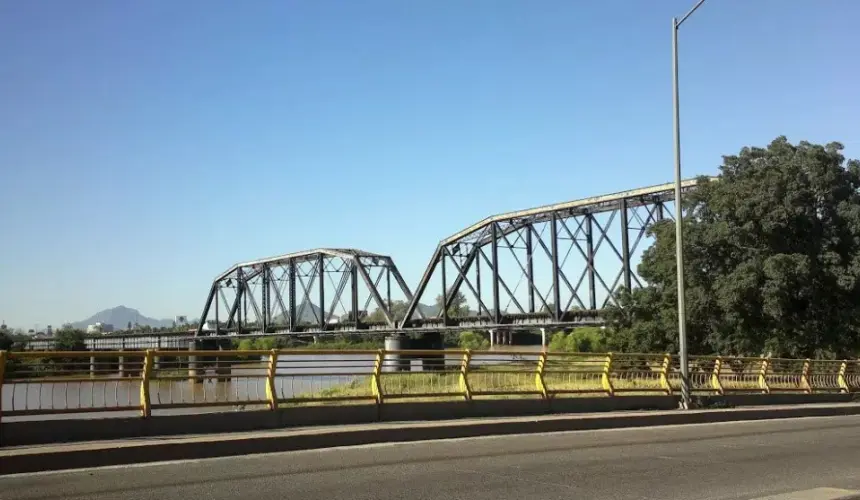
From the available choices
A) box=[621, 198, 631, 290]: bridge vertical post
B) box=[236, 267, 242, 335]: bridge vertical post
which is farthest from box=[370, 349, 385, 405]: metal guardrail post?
box=[236, 267, 242, 335]: bridge vertical post

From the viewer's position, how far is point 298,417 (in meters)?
15.3

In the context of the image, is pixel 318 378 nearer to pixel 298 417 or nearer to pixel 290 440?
pixel 298 417

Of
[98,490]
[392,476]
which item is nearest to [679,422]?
[392,476]

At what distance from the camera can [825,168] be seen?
130 ft

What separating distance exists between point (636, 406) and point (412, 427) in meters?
9.18

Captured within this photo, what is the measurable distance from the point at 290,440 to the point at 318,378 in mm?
4351

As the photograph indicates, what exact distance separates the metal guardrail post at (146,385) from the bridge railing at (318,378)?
0.05ft

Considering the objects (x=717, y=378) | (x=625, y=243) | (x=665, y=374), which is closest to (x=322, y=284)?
(x=625, y=243)

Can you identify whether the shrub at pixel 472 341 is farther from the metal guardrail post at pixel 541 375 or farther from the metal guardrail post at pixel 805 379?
the metal guardrail post at pixel 541 375

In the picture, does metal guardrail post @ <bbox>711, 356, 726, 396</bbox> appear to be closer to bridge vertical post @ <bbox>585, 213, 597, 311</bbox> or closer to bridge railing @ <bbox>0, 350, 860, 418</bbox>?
bridge railing @ <bbox>0, 350, 860, 418</bbox>

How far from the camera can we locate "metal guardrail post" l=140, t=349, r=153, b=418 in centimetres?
1333

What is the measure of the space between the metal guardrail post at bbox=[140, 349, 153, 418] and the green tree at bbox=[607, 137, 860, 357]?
1186 inches

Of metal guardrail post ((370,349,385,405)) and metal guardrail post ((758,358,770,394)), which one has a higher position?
metal guardrail post ((370,349,385,405))

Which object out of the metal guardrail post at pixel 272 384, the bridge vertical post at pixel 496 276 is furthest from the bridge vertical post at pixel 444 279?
the metal guardrail post at pixel 272 384
